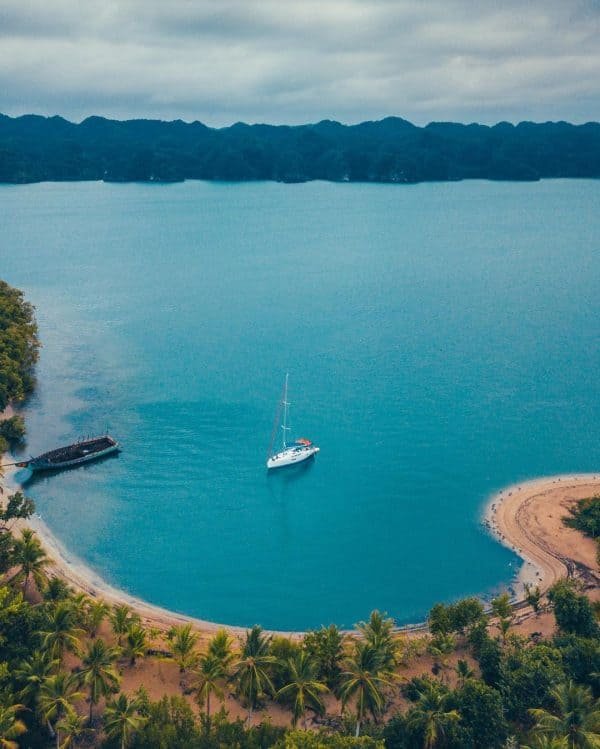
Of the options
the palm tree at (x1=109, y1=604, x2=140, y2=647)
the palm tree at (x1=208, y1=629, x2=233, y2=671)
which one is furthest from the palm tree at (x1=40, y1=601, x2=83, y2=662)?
the palm tree at (x1=208, y1=629, x2=233, y2=671)

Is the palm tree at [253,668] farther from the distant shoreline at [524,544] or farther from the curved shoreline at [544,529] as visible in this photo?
the curved shoreline at [544,529]

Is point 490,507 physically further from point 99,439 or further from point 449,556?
point 99,439

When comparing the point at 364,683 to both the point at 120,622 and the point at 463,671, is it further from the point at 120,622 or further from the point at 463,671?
the point at 120,622

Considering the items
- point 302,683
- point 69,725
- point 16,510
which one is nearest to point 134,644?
point 69,725

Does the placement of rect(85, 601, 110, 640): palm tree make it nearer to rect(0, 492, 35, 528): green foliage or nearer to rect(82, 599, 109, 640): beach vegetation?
rect(82, 599, 109, 640): beach vegetation

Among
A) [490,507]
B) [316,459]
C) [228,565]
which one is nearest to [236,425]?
[316,459]

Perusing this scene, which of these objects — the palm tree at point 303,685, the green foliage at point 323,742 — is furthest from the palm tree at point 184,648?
the green foliage at point 323,742
